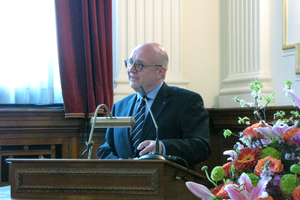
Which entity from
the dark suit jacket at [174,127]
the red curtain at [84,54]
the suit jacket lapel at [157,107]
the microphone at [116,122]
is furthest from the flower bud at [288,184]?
the red curtain at [84,54]

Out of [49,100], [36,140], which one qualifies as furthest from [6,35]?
[36,140]

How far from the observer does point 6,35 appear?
11.4ft

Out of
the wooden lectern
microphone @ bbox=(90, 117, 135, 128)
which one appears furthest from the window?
the wooden lectern

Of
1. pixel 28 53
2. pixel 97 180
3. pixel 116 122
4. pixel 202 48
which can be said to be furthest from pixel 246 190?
pixel 202 48

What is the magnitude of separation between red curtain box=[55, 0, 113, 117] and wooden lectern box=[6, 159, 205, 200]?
5.57ft

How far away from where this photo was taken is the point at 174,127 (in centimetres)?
270

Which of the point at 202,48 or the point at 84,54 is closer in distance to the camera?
the point at 84,54

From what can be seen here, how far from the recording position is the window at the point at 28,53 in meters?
3.46

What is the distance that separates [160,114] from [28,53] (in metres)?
1.56

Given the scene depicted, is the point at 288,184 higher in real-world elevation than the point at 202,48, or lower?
lower

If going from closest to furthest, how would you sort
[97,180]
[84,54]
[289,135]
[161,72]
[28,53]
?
[289,135] < [97,180] < [161,72] < [84,54] < [28,53]

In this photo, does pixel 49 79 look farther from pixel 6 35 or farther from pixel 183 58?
pixel 183 58

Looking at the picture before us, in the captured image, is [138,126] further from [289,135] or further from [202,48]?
[289,135]

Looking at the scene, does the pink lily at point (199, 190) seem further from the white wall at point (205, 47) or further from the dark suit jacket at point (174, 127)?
the white wall at point (205, 47)
